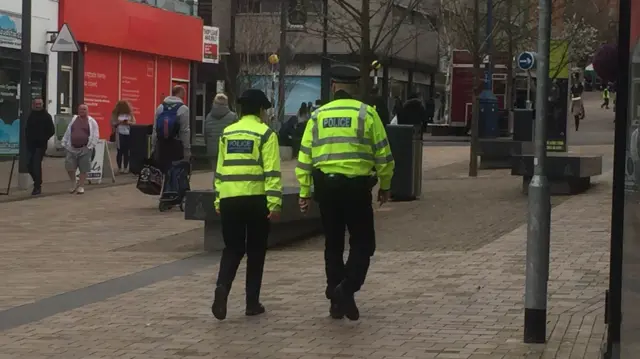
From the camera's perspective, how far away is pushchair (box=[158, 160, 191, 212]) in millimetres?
16859

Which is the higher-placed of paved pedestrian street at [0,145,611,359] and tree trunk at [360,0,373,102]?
tree trunk at [360,0,373,102]

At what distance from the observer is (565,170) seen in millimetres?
16250

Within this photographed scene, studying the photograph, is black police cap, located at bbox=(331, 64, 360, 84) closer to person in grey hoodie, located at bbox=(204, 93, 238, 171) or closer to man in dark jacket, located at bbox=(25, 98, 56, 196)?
person in grey hoodie, located at bbox=(204, 93, 238, 171)

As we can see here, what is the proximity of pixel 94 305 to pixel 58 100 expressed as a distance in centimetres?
2182

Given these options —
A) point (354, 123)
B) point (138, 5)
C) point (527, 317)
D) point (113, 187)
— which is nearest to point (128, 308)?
point (354, 123)

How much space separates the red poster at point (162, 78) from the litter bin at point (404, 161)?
827 inches

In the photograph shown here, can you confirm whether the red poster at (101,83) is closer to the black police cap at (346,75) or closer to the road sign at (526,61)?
the road sign at (526,61)

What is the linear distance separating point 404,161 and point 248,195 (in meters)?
8.14

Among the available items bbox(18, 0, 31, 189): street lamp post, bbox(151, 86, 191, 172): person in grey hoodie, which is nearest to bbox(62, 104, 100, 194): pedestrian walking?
bbox(18, 0, 31, 189): street lamp post

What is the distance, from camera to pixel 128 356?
7.38m

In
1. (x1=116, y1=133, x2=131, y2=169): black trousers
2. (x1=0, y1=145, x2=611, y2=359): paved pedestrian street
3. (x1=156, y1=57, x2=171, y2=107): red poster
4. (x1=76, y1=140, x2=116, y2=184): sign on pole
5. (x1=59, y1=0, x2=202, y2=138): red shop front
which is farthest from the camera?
(x1=156, y1=57, x2=171, y2=107): red poster

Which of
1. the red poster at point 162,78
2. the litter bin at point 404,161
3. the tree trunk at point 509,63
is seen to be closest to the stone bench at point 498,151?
the litter bin at point 404,161

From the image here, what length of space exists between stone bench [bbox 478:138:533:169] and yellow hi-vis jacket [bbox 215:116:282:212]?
1344cm

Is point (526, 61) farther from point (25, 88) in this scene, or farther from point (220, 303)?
point (220, 303)
